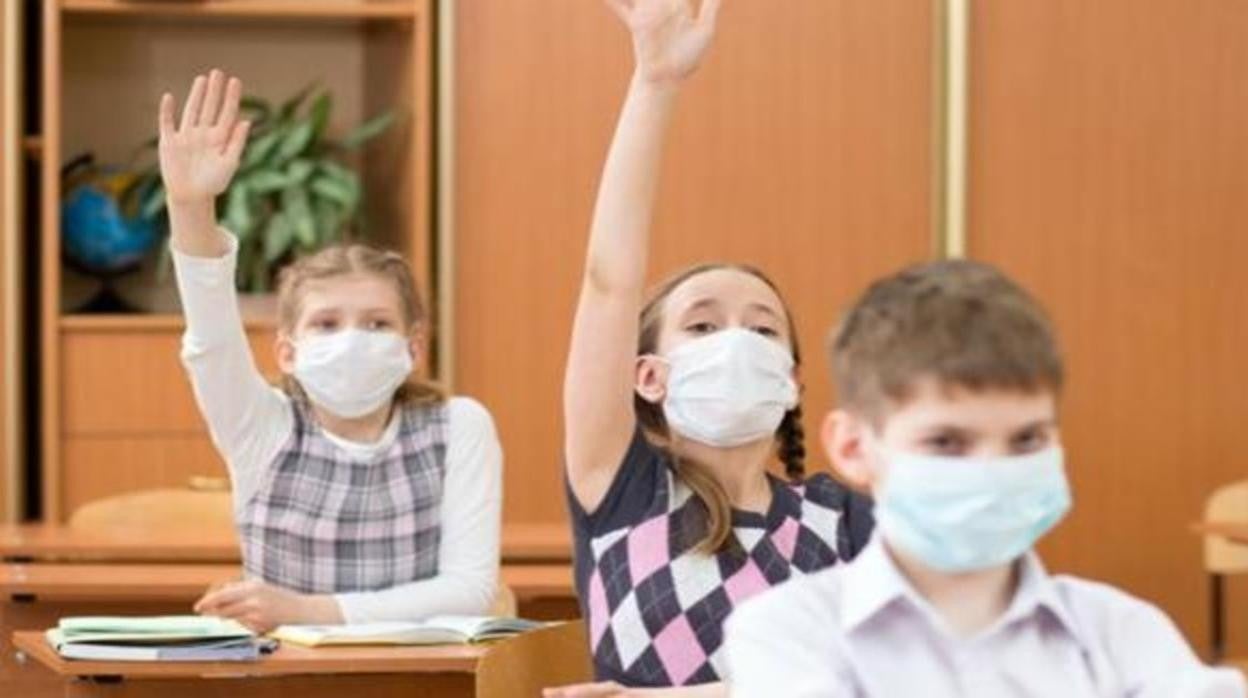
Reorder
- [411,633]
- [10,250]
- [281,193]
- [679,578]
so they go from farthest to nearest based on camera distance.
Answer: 1. [281,193]
2. [10,250]
3. [411,633]
4. [679,578]

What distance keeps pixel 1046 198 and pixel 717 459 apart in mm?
3901

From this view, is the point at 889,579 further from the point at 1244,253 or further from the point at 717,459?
the point at 1244,253

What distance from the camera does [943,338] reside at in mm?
1942

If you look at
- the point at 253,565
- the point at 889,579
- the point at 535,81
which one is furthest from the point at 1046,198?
the point at 889,579

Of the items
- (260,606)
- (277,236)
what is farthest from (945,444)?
(277,236)

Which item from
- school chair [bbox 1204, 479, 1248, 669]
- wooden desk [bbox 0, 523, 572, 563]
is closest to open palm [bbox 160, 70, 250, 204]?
wooden desk [bbox 0, 523, 572, 563]

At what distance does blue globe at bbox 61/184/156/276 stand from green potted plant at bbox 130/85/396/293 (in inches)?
2.1

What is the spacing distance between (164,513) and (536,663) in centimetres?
235

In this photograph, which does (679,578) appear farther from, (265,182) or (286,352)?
(265,182)

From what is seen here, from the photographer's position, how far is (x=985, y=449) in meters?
1.94

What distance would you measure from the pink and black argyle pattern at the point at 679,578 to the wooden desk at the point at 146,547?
1791 millimetres

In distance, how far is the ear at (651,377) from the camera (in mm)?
3008

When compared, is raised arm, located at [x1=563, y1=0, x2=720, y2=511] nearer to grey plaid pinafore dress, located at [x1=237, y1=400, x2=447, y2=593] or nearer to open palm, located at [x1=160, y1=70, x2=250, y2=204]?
open palm, located at [x1=160, y1=70, x2=250, y2=204]

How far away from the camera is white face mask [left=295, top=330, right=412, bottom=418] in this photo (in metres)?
3.85
